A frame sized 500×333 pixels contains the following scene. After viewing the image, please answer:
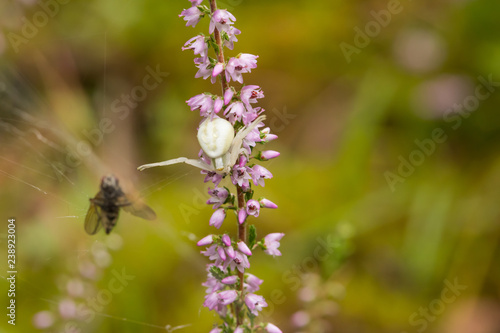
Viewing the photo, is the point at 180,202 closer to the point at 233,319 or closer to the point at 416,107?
the point at 416,107

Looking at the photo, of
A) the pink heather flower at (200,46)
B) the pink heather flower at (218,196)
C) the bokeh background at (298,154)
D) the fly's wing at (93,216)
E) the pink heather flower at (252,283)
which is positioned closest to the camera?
the pink heather flower at (200,46)

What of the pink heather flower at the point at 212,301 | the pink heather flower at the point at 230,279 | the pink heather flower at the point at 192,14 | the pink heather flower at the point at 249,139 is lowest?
the pink heather flower at the point at 212,301

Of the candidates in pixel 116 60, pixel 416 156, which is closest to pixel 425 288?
pixel 416 156

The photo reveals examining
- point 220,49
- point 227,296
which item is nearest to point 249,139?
point 220,49

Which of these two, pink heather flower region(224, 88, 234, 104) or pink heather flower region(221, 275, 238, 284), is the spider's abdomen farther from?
pink heather flower region(221, 275, 238, 284)

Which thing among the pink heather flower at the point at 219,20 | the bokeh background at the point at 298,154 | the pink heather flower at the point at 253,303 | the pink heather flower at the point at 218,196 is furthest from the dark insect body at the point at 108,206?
the pink heather flower at the point at 219,20

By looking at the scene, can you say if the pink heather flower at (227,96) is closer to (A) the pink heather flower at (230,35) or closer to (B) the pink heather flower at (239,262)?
(A) the pink heather flower at (230,35)

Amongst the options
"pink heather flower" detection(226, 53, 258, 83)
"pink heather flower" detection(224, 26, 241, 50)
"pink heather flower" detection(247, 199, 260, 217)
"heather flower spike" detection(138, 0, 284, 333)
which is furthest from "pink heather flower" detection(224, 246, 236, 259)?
"pink heather flower" detection(224, 26, 241, 50)
